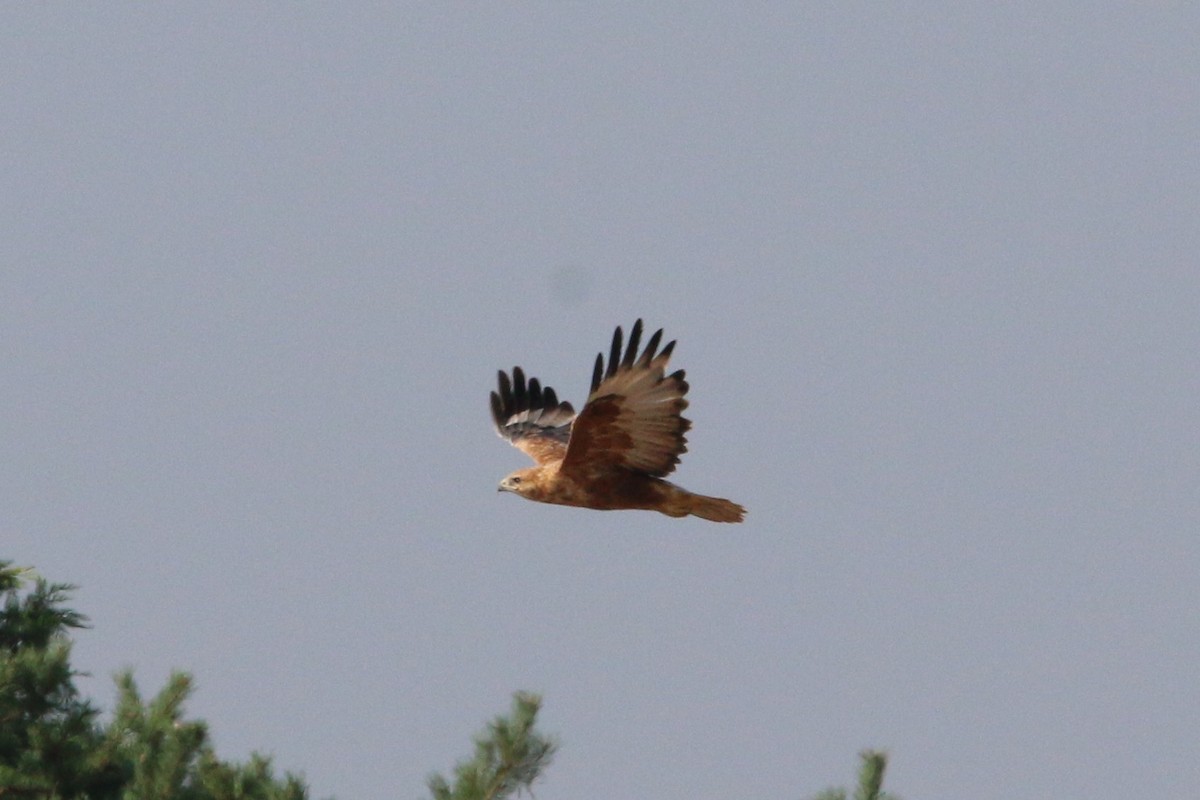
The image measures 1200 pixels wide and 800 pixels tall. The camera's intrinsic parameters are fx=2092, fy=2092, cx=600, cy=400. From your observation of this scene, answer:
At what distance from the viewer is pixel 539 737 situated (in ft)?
24.5

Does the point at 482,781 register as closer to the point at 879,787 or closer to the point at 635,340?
the point at 879,787

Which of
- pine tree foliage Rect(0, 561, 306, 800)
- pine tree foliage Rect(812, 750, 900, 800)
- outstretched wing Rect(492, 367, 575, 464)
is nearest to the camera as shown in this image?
pine tree foliage Rect(812, 750, 900, 800)

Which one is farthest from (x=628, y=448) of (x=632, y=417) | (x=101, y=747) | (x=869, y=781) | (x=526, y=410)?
(x=869, y=781)

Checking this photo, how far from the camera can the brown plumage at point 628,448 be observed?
12.0m

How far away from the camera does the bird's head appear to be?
1309 centimetres

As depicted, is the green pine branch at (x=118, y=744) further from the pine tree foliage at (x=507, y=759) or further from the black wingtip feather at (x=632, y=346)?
the black wingtip feather at (x=632, y=346)

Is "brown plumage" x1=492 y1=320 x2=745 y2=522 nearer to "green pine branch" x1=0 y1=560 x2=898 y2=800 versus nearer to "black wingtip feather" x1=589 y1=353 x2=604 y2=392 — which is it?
"black wingtip feather" x1=589 y1=353 x2=604 y2=392

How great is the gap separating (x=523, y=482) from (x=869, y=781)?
660 cm

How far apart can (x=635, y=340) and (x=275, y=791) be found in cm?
466

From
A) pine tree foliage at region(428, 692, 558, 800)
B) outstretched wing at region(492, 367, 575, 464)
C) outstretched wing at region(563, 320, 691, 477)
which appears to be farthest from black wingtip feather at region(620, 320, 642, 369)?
pine tree foliage at region(428, 692, 558, 800)

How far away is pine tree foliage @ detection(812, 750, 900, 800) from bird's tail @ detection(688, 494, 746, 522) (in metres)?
5.82

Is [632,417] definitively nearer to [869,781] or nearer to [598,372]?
[598,372]

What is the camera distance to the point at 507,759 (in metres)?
7.51

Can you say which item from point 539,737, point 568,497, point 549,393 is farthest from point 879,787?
point 549,393
